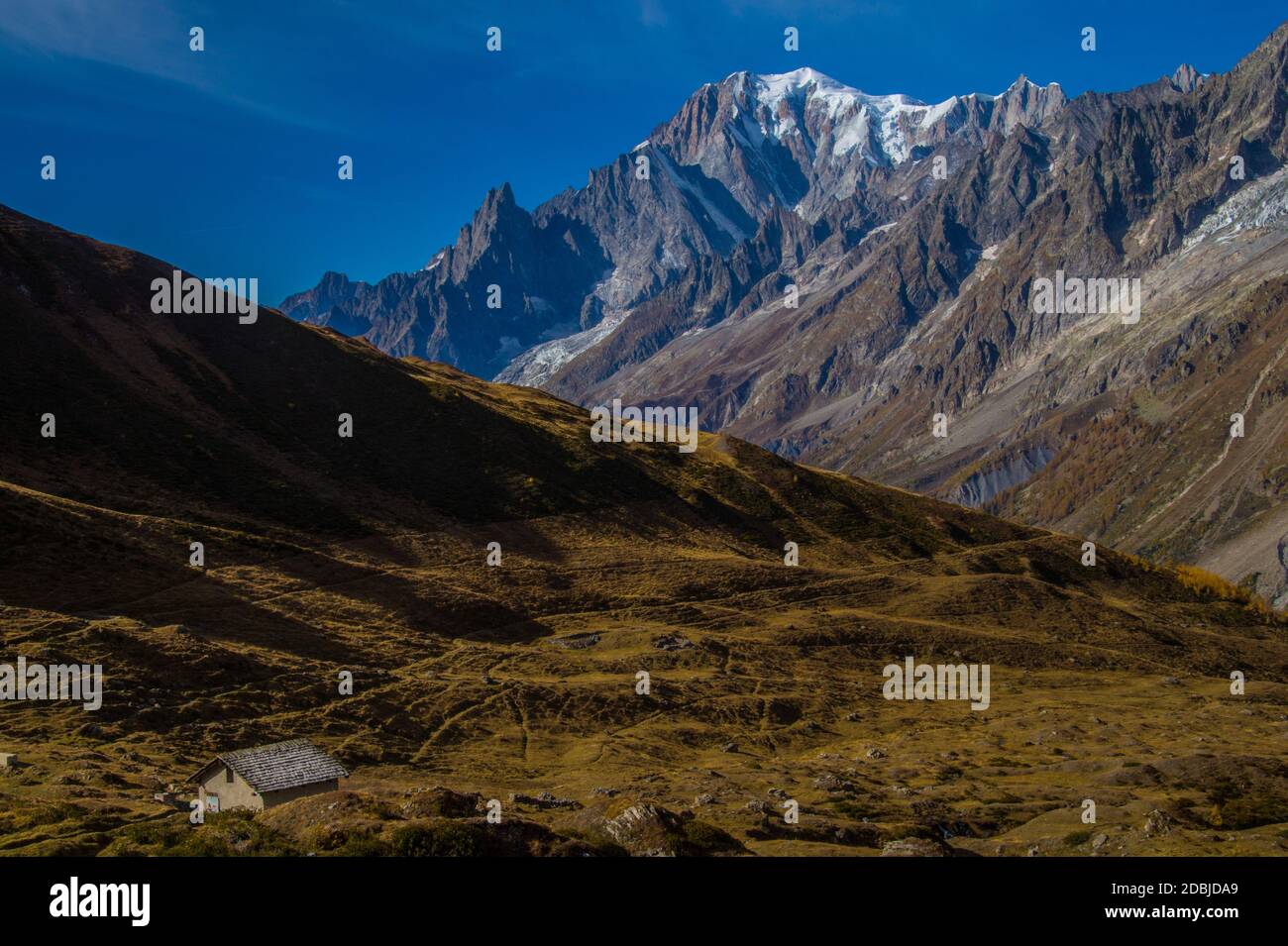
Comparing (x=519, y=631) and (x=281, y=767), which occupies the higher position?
(x=519, y=631)

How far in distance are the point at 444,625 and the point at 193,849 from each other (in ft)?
259

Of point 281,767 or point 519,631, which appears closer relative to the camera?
point 281,767

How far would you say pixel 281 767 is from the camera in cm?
5228

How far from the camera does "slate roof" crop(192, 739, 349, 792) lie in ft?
166

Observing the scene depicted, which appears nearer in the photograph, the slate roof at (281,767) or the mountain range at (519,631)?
the slate roof at (281,767)

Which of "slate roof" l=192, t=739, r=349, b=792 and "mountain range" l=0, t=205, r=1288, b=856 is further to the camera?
"mountain range" l=0, t=205, r=1288, b=856

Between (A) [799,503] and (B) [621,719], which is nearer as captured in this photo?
(B) [621,719]

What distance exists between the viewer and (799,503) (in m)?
178

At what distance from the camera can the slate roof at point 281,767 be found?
50625 millimetres
